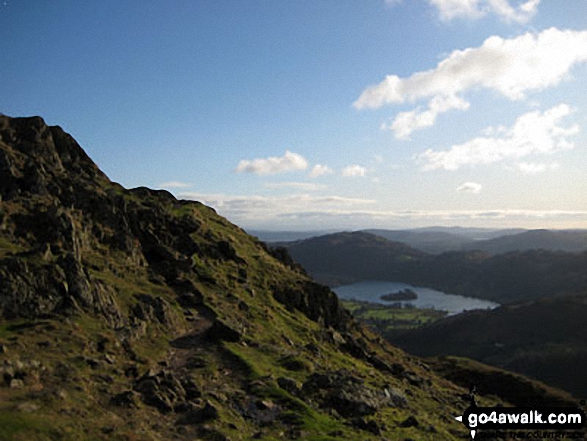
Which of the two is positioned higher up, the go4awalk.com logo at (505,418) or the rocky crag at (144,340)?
the rocky crag at (144,340)

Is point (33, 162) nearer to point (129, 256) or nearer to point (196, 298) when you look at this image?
point (129, 256)

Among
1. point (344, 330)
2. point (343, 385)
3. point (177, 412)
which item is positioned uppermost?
point (177, 412)

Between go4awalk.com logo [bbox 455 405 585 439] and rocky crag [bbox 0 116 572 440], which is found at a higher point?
rocky crag [bbox 0 116 572 440]

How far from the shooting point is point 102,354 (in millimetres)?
32500

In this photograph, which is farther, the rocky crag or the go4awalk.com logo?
the go4awalk.com logo

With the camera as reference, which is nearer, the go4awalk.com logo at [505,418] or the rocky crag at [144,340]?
the rocky crag at [144,340]

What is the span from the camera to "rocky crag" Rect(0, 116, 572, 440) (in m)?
26.0

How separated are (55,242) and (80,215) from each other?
1026 cm

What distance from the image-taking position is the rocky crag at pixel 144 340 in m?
26.0

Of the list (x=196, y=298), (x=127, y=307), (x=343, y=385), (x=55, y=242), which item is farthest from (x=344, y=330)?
(x=55, y=242)

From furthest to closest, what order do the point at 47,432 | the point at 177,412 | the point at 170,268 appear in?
1. the point at 170,268
2. the point at 177,412
3. the point at 47,432

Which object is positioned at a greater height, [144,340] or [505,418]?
[144,340]

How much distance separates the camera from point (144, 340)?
131ft

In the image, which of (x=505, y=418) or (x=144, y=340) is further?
(x=505, y=418)
